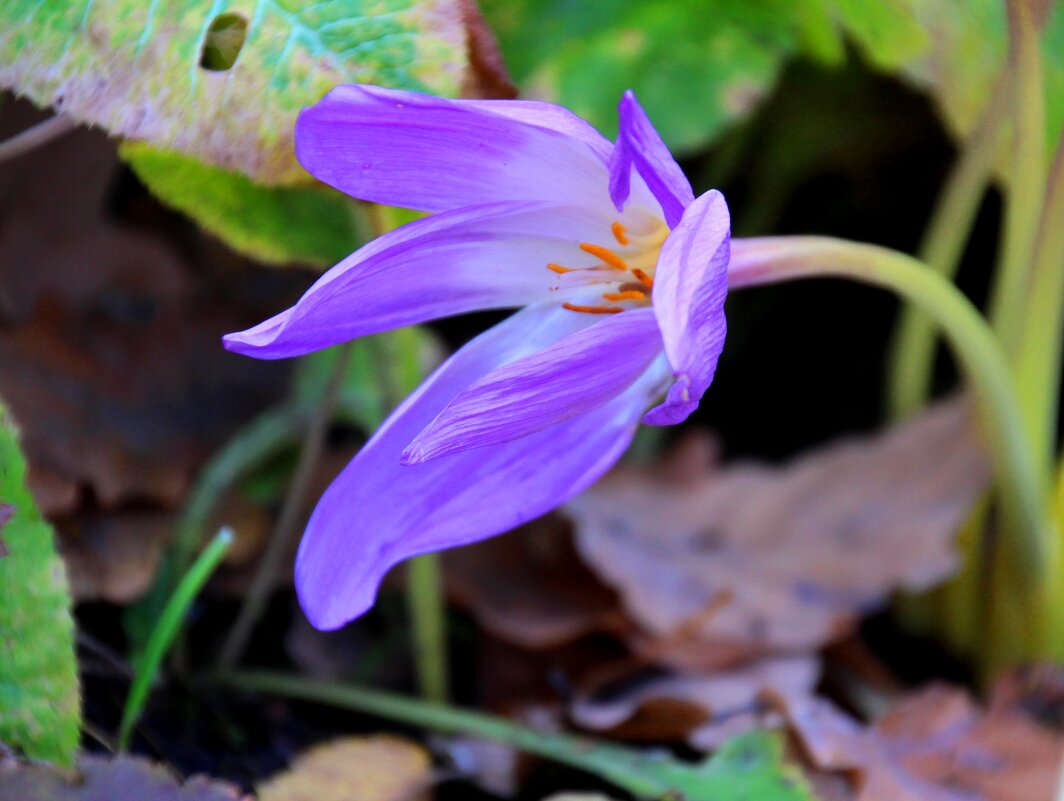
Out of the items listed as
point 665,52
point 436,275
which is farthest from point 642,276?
point 665,52

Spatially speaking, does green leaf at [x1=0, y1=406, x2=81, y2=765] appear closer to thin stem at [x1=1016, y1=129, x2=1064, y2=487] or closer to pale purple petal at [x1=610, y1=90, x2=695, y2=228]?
pale purple petal at [x1=610, y1=90, x2=695, y2=228]

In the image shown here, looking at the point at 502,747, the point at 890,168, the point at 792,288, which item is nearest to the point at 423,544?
the point at 502,747

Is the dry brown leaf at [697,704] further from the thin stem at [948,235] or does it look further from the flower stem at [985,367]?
the thin stem at [948,235]

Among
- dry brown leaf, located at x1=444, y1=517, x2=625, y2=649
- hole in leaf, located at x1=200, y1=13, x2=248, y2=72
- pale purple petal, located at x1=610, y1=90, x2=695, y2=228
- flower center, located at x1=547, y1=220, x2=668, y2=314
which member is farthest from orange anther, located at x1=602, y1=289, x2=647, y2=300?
dry brown leaf, located at x1=444, y1=517, x2=625, y2=649

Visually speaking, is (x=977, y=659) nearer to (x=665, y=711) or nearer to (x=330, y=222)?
(x=665, y=711)

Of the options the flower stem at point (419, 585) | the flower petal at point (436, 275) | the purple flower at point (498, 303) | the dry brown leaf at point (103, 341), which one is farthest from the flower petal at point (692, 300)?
the dry brown leaf at point (103, 341)
